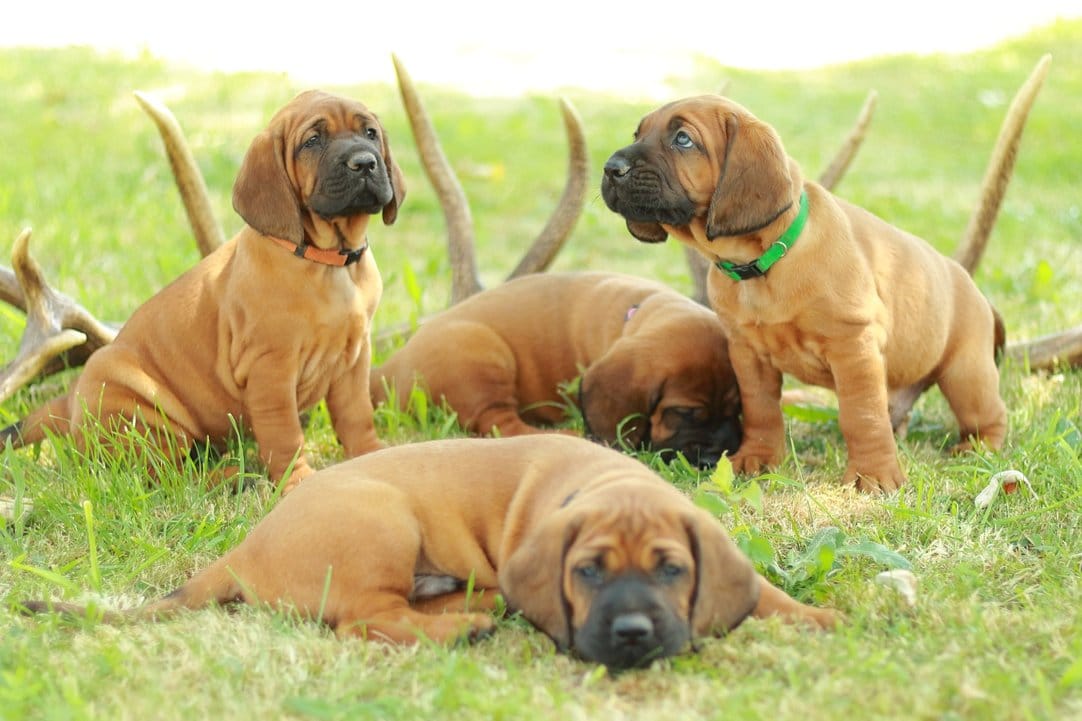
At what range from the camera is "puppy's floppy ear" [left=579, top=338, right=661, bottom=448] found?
598cm

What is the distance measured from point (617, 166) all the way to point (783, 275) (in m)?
0.79

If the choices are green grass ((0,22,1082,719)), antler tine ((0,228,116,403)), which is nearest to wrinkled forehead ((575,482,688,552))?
green grass ((0,22,1082,719))

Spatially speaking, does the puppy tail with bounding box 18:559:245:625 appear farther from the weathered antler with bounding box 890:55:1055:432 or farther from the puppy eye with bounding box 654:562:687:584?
the weathered antler with bounding box 890:55:1055:432

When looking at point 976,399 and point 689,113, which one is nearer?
point 689,113

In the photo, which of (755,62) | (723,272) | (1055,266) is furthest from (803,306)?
(755,62)

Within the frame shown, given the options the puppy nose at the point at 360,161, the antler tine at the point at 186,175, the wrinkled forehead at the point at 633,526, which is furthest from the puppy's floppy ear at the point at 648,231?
the antler tine at the point at 186,175

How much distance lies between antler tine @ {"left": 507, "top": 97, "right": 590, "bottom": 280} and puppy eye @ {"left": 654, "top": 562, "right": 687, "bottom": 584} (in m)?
3.82

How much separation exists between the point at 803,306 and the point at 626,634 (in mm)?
2188

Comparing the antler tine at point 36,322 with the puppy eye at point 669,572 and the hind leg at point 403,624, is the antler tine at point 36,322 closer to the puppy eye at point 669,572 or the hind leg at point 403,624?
the hind leg at point 403,624

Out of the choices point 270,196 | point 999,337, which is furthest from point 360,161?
point 999,337

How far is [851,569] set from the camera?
14.5 ft

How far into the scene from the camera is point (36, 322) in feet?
20.1

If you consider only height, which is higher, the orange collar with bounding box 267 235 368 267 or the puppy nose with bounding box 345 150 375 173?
the puppy nose with bounding box 345 150 375 173

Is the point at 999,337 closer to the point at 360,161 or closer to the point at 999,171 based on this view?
the point at 999,171
